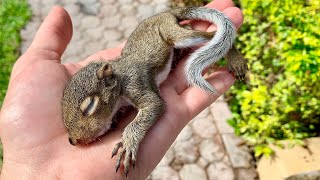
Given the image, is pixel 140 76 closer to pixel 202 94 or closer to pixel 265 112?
pixel 202 94

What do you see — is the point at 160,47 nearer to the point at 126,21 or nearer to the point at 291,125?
the point at 291,125

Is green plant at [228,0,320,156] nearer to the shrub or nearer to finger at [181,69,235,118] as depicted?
the shrub

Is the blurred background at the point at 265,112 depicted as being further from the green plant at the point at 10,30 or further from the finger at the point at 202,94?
the finger at the point at 202,94

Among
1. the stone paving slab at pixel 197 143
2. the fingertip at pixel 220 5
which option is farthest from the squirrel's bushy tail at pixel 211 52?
the stone paving slab at pixel 197 143

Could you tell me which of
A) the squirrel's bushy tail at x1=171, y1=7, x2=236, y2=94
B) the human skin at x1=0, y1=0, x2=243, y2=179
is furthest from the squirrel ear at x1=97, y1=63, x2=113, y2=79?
the squirrel's bushy tail at x1=171, y1=7, x2=236, y2=94

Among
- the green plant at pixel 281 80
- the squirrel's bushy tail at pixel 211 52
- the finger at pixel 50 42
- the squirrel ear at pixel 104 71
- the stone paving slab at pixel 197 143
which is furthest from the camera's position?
the stone paving slab at pixel 197 143

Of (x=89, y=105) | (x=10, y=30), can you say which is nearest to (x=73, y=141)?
(x=89, y=105)
